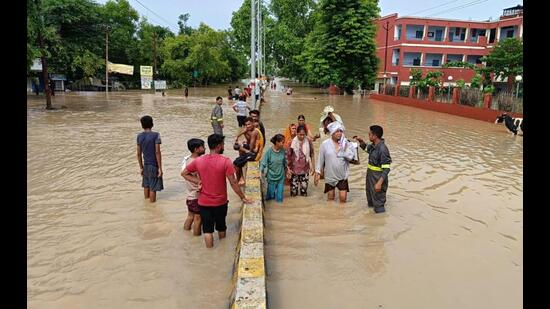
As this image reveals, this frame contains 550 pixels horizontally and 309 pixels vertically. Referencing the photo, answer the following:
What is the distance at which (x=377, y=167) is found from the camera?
21.4 feet

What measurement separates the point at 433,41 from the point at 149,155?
150 feet

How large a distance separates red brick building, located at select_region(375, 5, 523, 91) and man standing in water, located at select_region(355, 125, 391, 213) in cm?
4003

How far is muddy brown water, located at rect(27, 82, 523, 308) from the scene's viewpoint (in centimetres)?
445

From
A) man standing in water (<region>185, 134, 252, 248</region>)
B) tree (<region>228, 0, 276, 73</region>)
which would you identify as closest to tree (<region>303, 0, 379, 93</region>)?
tree (<region>228, 0, 276, 73</region>)

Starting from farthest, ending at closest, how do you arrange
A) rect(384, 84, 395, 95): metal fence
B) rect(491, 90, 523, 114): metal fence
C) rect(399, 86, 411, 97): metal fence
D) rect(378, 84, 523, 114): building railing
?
rect(384, 84, 395, 95): metal fence
rect(399, 86, 411, 97): metal fence
rect(378, 84, 523, 114): building railing
rect(491, 90, 523, 114): metal fence

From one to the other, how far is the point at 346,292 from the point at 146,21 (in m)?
59.0

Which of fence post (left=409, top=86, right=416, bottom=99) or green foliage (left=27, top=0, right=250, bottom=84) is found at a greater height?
green foliage (left=27, top=0, right=250, bottom=84)

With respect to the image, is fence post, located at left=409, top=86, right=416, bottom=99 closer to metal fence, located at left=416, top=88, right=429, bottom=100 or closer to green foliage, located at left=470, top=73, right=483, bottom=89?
metal fence, located at left=416, top=88, right=429, bottom=100

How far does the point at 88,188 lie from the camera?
8242 millimetres

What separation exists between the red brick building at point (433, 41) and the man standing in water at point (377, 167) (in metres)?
40.0

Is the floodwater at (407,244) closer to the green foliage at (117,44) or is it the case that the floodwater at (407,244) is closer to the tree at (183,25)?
the green foliage at (117,44)

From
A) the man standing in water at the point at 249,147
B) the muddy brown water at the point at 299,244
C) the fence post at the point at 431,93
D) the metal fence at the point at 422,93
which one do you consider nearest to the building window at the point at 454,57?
the metal fence at the point at 422,93

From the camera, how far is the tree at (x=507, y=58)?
3341 cm

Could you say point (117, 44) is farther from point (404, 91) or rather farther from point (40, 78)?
point (404, 91)
